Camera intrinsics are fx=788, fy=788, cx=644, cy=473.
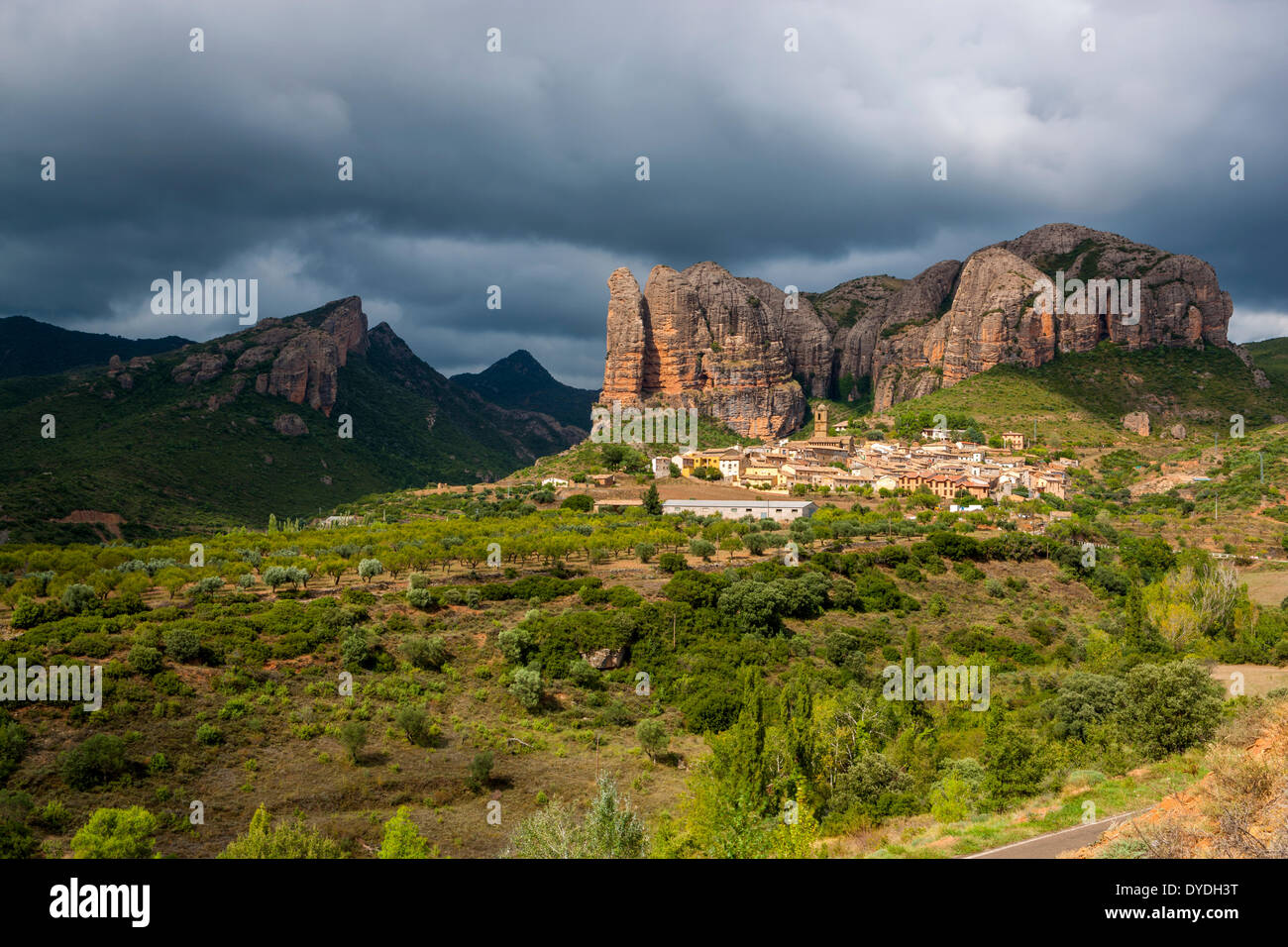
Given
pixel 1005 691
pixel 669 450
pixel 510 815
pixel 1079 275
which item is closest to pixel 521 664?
pixel 510 815

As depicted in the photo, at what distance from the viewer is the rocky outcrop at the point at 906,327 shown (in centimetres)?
12144

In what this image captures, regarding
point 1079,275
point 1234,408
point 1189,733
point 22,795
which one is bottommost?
point 22,795

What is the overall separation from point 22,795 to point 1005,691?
33.9m

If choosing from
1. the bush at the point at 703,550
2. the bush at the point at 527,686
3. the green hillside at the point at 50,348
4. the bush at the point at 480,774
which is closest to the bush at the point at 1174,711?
the bush at the point at 480,774

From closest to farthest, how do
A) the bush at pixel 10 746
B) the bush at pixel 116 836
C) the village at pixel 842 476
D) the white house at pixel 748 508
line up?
the bush at pixel 116 836 < the bush at pixel 10 746 < the white house at pixel 748 508 < the village at pixel 842 476

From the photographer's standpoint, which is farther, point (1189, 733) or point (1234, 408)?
point (1234, 408)

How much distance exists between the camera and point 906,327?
151500 millimetres

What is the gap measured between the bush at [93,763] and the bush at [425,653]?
35.8 feet

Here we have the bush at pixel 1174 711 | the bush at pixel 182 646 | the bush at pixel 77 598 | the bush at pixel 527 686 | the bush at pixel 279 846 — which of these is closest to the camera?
the bush at pixel 279 846

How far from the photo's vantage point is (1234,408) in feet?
342

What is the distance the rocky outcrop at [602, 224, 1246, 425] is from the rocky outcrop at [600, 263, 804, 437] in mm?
222

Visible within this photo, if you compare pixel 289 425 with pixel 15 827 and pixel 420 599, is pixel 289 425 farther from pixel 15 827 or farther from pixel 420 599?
pixel 15 827

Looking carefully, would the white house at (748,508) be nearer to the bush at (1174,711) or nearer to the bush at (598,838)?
the bush at (1174,711)
